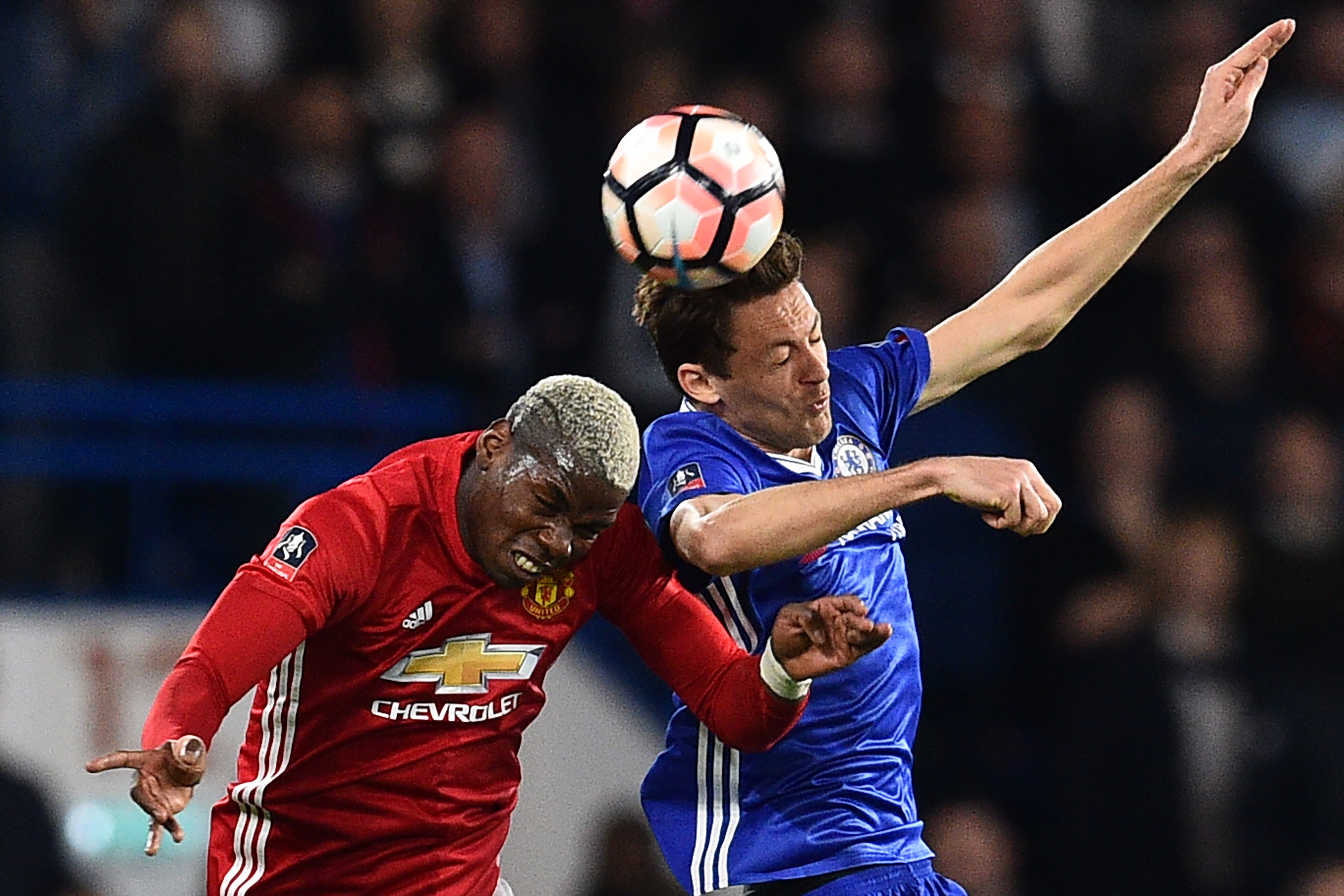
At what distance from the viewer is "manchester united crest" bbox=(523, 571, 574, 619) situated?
4.45m

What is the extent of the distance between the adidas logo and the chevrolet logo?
59mm

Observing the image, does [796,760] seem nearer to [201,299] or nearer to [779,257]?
[779,257]

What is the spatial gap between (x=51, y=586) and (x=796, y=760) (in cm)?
434

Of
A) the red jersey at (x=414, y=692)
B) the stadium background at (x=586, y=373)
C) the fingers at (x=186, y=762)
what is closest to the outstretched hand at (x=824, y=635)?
the red jersey at (x=414, y=692)

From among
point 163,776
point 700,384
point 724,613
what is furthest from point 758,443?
point 163,776

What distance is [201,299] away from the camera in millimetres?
7988

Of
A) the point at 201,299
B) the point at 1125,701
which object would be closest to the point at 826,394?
the point at 1125,701

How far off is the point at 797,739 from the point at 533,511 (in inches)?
30.0

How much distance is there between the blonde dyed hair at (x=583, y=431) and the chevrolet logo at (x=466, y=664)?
42cm

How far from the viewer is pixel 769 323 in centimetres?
450

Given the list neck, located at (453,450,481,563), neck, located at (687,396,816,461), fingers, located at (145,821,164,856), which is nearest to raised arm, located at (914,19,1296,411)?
neck, located at (687,396,816,461)

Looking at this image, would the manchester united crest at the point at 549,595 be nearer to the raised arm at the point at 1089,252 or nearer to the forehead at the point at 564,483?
the forehead at the point at 564,483

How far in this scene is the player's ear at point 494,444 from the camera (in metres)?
4.34

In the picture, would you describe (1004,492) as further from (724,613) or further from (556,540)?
(724,613)
